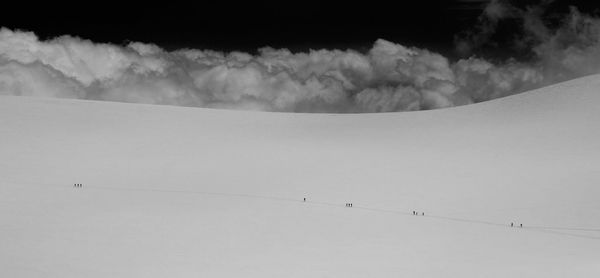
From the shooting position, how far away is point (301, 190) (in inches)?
993

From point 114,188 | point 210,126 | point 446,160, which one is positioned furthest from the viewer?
point 210,126

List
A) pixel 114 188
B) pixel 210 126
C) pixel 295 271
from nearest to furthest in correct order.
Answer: pixel 295 271 < pixel 114 188 < pixel 210 126

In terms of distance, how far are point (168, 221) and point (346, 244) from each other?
5519 millimetres

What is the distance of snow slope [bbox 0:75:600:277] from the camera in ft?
51.9

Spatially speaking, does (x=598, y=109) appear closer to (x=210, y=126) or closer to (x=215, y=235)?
(x=210, y=126)

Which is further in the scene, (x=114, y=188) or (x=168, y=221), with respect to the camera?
(x=114, y=188)

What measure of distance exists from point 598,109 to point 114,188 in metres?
26.3

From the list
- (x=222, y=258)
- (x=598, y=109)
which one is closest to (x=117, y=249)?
(x=222, y=258)

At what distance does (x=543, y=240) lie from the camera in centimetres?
1866

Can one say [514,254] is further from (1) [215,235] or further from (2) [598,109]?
(2) [598,109]

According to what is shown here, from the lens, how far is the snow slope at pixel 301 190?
15.8 metres

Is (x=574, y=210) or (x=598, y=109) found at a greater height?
(x=598, y=109)

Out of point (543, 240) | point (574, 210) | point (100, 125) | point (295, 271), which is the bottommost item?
point (295, 271)

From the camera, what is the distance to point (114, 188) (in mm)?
24484
